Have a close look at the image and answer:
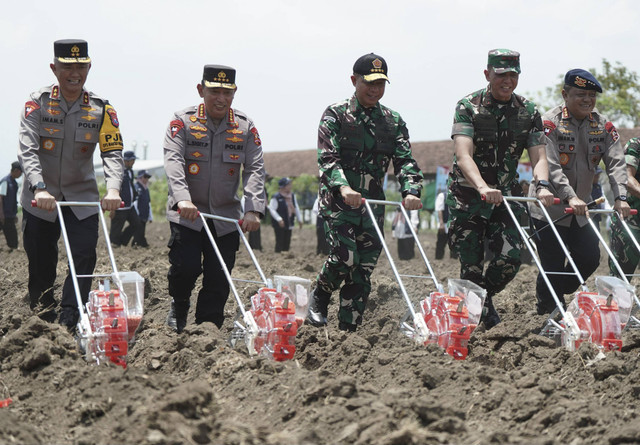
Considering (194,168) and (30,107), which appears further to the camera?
(194,168)

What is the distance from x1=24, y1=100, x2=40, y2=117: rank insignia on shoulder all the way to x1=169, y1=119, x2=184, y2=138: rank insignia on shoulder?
37.3 inches

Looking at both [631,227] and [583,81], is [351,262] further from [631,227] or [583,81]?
[631,227]

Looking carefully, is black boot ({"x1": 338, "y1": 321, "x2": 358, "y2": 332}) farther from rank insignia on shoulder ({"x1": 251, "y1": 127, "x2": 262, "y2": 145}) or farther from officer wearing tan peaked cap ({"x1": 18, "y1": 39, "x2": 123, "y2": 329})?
officer wearing tan peaked cap ({"x1": 18, "y1": 39, "x2": 123, "y2": 329})

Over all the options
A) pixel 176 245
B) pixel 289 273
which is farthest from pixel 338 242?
pixel 289 273

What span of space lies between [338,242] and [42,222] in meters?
2.21

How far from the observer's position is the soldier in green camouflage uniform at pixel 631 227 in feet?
25.8

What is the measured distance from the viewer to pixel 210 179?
21.7 feet

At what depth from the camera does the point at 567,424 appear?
13.5ft

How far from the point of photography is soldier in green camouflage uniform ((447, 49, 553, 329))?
674cm

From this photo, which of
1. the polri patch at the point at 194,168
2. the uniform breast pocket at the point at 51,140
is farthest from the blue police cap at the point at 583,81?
the uniform breast pocket at the point at 51,140

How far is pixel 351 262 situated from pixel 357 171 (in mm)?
717

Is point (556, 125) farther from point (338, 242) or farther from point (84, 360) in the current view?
point (84, 360)

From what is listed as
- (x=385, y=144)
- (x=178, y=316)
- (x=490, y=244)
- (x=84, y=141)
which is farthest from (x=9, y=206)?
(x=490, y=244)

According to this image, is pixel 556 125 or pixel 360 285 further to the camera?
pixel 556 125
